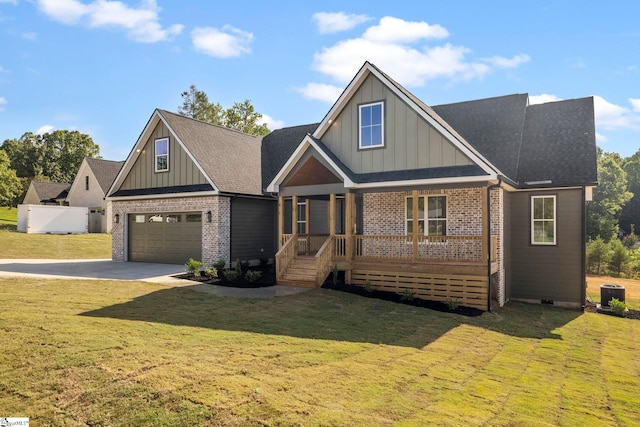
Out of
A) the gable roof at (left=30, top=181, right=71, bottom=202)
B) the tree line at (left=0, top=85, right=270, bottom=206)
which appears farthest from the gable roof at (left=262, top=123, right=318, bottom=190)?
the tree line at (left=0, top=85, right=270, bottom=206)

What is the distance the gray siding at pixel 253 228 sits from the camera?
1797 cm

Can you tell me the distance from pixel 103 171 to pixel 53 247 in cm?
1601

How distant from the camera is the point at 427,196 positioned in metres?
14.3

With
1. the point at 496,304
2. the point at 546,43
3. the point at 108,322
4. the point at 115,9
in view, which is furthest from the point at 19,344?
the point at 546,43

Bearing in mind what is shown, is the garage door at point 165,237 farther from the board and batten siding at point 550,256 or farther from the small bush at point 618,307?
the small bush at point 618,307

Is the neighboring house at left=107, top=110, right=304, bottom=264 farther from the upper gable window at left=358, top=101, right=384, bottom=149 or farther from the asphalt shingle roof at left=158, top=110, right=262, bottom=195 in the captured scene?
the upper gable window at left=358, top=101, right=384, bottom=149

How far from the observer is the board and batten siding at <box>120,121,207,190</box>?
18281 millimetres

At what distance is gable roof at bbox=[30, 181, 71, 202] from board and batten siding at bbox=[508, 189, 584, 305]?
47.0m

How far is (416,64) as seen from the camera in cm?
2016

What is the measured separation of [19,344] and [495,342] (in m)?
8.89

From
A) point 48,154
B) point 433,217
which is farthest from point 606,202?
point 48,154

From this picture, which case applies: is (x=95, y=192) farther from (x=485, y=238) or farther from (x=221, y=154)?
(x=485, y=238)

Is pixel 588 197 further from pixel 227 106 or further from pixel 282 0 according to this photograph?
pixel 227 106

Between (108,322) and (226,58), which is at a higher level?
(226,58)
